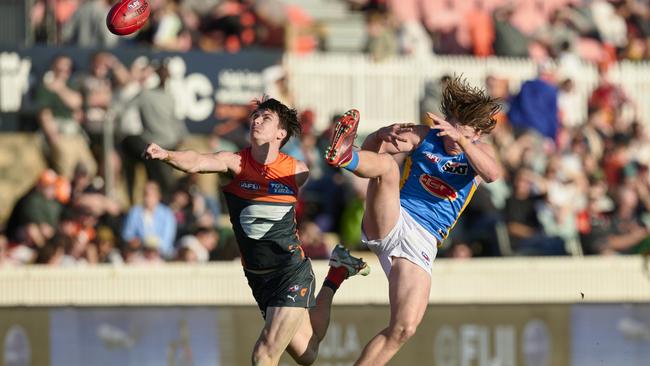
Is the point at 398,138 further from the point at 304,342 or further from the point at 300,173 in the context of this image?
the point at 304,342

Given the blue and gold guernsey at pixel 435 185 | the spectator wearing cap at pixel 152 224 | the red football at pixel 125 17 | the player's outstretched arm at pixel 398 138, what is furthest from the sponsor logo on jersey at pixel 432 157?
the spectator wearing cap at pixel 152 224

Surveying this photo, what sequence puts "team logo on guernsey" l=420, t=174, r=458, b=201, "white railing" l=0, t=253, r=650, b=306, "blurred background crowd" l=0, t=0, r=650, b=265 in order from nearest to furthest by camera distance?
"team logo on guernsey" l=420, t=174, r=458, b=201 → "white railing" l=0, t=253, r=650, b=306 → "blurred background crowd" l=0, t=0, r=650, b=265

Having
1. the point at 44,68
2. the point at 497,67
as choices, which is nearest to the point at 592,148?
the point at 497,67

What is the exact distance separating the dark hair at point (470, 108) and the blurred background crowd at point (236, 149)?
4.31 meters

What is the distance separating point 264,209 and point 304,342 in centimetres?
110

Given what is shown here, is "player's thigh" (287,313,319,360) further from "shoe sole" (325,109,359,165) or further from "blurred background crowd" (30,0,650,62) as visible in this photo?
"blurred background crowd" (30,0,650,62)

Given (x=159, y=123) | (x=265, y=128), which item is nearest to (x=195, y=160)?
(x=265, y=128)

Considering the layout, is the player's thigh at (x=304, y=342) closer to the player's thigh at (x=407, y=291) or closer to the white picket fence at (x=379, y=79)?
the player's thigh at (x=407, y=291)

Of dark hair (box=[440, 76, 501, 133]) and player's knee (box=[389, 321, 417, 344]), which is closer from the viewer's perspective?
player's knee (box=[389, 321, 417, 344])

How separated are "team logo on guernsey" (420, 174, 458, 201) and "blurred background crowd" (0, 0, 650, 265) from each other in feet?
13.4

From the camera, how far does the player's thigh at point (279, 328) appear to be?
10.2 metres

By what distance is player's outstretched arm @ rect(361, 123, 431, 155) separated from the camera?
1038 cm

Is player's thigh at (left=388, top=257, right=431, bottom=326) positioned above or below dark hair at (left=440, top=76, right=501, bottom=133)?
below

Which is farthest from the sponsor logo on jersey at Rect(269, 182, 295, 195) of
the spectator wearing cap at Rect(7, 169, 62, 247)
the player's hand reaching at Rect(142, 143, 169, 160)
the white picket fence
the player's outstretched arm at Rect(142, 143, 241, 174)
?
the white picket fence
